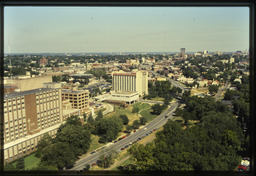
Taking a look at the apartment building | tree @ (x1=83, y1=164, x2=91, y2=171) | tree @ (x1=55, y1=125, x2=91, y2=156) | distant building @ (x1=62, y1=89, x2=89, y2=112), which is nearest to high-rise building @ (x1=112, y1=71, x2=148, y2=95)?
distant building @ (x1=62, y1=89, x2=89, y2=112)

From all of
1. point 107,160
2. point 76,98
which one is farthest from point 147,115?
point 107,160

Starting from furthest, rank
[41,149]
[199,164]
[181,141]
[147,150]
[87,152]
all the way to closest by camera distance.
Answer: [87,152], [41,149], [181,141], [147,150], [199,164]

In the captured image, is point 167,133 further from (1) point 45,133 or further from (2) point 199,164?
(1) point 45,133

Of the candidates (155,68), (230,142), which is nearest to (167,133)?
(230,142)

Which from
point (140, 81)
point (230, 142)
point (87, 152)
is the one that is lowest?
point (87, 152)

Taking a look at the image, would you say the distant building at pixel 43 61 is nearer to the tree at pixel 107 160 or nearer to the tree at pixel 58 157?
the tree at pixel 58 157

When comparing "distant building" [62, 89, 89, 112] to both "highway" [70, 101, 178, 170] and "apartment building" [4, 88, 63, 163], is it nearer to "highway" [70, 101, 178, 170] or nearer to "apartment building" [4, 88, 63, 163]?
"apartment building" [4, 88, 63, 163]

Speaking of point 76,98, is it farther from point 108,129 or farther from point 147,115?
point 147,115
